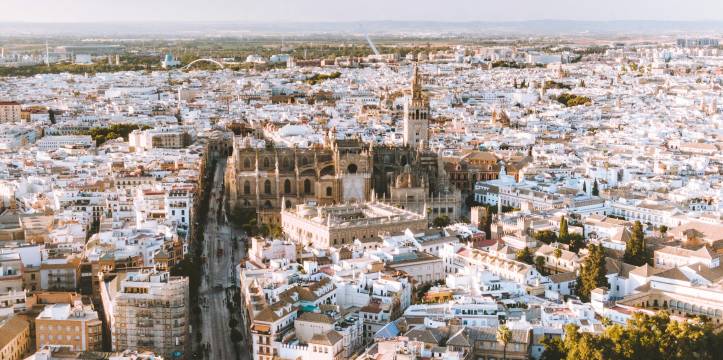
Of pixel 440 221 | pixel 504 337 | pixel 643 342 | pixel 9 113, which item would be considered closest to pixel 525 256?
pixel 440 221

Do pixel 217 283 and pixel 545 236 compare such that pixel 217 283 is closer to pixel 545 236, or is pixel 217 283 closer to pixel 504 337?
pixel 504 337

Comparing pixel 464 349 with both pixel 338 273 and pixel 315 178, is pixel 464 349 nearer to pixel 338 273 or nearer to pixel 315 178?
pixel 338 273

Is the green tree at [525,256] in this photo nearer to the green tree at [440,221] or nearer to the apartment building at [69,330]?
the green tree at [440,221]

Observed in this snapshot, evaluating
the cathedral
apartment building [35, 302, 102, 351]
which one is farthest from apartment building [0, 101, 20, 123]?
apartment building [35, 302, 102, 351]

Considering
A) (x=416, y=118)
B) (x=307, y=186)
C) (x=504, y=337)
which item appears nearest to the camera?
(x=504, y=337)

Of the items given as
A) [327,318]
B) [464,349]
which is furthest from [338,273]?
[464,349]

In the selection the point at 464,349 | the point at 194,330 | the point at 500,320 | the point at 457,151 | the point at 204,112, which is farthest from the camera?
the point at 204,112

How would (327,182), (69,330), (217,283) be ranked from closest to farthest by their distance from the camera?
(69,330) < (217,283) < (327,182)
